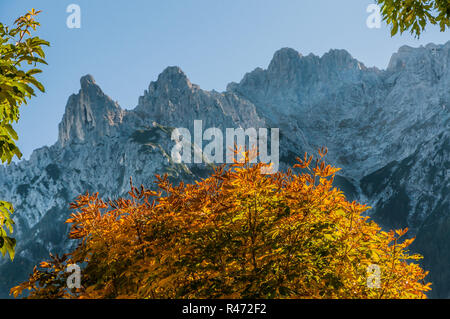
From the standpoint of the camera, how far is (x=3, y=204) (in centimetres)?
779

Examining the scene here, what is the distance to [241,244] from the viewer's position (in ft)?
27.2

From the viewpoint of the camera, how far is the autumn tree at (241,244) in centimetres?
787

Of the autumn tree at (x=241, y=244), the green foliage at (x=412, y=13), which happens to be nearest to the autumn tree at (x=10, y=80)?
the autumn tree at (x=241, y=244)

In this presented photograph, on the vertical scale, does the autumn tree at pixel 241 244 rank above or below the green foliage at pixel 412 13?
A: below

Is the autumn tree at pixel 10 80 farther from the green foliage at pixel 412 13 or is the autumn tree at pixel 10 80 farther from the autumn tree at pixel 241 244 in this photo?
the green foliage at pixel 412 13

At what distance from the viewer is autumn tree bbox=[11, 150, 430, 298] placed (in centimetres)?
787

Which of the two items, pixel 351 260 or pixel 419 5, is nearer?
pixel 351 260

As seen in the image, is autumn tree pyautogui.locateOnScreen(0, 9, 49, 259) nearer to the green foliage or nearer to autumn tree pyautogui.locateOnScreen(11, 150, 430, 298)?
autumn tree pyautogui.locateOnScreen(11, 150, 430, 298)
